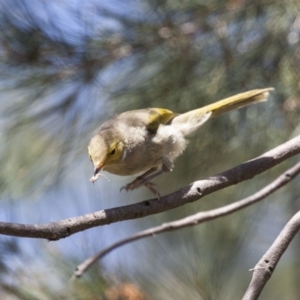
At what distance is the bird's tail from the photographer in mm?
2408

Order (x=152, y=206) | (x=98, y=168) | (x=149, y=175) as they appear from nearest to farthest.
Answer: (x=152, y=206) → (x=98, y=168) → (x=149, y=175)

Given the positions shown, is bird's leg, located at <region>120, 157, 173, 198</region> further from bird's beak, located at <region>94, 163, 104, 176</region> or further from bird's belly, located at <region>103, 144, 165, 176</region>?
bird's beak, located at <region>94, 163, 104, 176</region>

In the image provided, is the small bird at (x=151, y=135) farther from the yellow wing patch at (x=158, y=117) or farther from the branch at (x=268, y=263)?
the branch at (x=268, y=263)

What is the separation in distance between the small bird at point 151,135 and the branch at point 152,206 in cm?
51

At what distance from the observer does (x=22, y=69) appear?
262 centimetres

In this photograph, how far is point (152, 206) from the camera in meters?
1.61

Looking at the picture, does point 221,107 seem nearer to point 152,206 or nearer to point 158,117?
point 158,117

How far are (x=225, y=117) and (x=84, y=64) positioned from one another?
62cm

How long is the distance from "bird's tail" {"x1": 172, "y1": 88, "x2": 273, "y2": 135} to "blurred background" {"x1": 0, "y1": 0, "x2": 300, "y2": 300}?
0.15 meters

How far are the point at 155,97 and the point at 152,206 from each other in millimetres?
1202

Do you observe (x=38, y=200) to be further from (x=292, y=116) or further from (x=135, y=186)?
(x=292, y=116)

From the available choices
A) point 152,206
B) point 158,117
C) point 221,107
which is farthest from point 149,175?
point 152,206

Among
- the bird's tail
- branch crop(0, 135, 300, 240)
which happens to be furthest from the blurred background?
branch crop(0, 135, 300, 240)

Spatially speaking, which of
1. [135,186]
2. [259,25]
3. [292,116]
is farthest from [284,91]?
[135,186]
